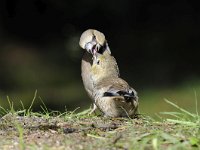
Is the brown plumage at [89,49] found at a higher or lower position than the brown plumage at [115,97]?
higher

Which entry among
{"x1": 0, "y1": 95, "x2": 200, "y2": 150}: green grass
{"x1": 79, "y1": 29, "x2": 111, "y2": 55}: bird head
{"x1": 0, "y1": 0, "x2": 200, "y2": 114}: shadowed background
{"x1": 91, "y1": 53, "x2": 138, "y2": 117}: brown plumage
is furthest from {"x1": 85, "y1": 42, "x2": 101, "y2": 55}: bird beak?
{"x1": 0, "y1": 0, "x2": 200, "y2": 114}: shadowed background

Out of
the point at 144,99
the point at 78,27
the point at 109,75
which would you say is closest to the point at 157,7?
the point at 78,27

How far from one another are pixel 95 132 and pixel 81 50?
11.8m

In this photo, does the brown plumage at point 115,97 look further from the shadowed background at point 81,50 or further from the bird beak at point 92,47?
the shadowed background at point 81,50

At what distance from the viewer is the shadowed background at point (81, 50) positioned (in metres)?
15.3

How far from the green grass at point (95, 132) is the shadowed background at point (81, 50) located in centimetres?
786

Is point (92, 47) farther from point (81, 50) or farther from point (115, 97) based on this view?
point (81, 50)

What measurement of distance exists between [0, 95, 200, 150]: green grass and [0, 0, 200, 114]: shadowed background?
786 cm

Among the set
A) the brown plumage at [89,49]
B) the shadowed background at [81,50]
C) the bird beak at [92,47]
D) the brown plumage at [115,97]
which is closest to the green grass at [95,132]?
the brown plumage at [115,97]

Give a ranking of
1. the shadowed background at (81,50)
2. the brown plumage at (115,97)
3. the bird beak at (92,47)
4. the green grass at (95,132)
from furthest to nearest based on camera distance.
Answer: the shadowed background at (81,50) → the bird beak at (92,47) → the brown plumage at (115,97) → the green grass at (95,132)

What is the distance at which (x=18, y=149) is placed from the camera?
203 inches

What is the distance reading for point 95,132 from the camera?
5672 millimetres

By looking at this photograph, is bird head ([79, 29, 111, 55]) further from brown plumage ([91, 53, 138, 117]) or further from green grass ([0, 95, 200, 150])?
green grass ([0, 95, 200, 150])

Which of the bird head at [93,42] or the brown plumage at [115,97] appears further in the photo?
the bird head at [93,42]
